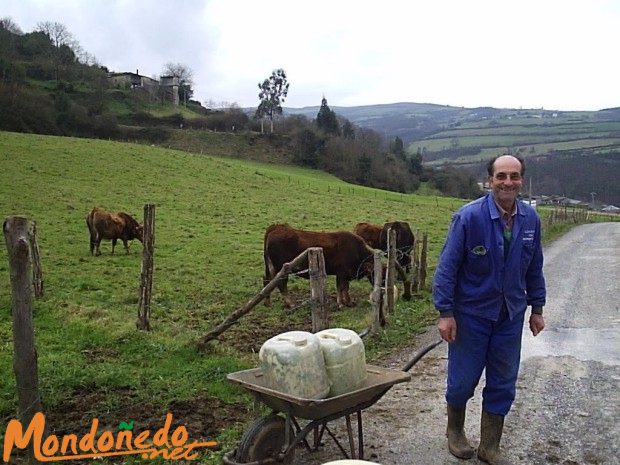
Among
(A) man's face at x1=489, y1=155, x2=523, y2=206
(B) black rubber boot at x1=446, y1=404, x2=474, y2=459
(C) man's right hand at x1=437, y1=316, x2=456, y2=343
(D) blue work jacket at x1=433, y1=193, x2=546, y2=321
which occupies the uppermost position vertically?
(A) man's face at x1=489, y1=155, x2=523, y2=206

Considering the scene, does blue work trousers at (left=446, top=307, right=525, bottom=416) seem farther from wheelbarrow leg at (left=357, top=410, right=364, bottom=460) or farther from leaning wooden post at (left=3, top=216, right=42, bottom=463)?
leaning wooden post at (left=3, top=216, right=42, bottom=463)

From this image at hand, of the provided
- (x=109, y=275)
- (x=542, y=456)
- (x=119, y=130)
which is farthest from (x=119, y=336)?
(x=119, y=130)

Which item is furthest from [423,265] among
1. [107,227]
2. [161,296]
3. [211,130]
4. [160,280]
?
[211,130]

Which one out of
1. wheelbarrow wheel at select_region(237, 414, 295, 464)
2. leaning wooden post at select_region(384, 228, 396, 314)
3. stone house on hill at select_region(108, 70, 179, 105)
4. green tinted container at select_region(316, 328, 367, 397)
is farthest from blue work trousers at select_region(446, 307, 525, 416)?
stone house on hill at select_region(108, 70, 179, 105)

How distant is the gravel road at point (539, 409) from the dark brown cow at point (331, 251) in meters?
2.76

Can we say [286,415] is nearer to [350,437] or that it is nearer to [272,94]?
[350,437]

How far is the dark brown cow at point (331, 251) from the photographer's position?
11.9 meters

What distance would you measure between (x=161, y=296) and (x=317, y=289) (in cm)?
591

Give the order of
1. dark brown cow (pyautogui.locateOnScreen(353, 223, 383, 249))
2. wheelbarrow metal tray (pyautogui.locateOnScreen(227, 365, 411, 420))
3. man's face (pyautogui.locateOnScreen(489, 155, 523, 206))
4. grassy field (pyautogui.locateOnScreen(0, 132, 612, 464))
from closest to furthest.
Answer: wheelbarrow metal tray (pyautogui.locateOnScreen(227, 365, 411, 420)) → man's face (pyautogui.locateOnScreen(489, 155, 523, 206)) → grassy field (pyautogui.locateOnScreen(0, 132, 612, 464)) → dark brown cow (pyautogui.locateOnScreen(353, 223, 383, 249))

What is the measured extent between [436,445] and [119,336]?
4617mm

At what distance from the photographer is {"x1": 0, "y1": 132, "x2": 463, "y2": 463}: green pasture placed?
21.2 feet

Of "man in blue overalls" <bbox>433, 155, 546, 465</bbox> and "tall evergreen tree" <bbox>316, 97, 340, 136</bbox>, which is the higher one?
"tall evergreen tree" <bbox>316, 97, 340, 136</bbox>

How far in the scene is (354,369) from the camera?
4527 mm

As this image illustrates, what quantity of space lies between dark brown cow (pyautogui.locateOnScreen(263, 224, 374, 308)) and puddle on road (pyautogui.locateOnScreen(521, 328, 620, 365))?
387 centimetres
